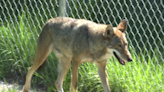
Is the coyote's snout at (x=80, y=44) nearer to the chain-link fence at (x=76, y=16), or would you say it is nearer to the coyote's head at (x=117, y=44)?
the coyote's head at (x=117, y=44)

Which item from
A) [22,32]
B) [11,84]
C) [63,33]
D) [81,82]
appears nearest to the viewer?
[63,33]

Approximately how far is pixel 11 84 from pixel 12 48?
2.29 ft

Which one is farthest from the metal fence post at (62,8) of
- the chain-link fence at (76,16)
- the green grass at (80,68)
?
the green grass at (80,68)

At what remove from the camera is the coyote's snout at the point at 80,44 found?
13.8 ft

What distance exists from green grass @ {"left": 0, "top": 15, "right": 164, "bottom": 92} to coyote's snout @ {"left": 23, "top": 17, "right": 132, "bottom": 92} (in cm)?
35

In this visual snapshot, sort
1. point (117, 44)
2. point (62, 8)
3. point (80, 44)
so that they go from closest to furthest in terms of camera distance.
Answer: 1. point (117, 44)
2. point (80, 44)
3. point (62, 8)

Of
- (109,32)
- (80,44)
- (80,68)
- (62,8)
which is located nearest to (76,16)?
(62,8)

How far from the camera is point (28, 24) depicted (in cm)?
598

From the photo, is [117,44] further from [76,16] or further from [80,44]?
[76,16]

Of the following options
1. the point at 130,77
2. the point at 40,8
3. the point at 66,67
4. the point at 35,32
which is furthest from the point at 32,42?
the point at 130,77

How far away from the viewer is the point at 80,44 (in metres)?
4.50

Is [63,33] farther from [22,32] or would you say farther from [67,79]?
[22,32]

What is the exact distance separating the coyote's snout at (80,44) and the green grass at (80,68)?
0.35 m

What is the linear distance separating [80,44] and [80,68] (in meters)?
0.95
